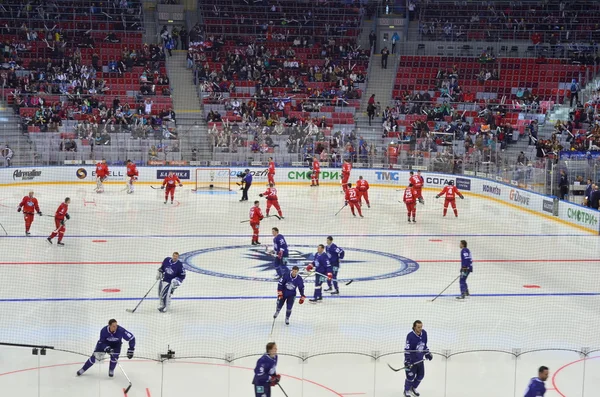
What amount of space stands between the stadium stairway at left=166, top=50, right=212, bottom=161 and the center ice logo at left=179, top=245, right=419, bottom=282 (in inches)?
523

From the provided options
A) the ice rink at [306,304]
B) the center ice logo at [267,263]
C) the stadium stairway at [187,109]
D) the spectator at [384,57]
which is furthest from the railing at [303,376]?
the spectator at [384,57]

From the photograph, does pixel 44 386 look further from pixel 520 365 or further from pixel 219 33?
pixel 219 33

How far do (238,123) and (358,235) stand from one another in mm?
13117

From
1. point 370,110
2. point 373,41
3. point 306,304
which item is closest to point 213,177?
point 370,110

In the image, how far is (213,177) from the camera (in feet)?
109

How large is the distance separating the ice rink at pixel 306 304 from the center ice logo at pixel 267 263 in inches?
2.8

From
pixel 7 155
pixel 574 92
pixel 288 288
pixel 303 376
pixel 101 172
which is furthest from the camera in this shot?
pixel 574 92

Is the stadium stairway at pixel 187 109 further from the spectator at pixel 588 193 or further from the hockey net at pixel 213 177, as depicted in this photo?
the spectator at pixel 588 193

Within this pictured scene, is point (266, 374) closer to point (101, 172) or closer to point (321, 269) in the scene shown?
point (321, 269)

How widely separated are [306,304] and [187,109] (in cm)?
2384

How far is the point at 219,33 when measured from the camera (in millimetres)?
41625

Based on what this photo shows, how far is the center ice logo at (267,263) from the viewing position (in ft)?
58.3

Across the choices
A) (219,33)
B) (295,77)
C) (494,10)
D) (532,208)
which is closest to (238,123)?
(295,77)

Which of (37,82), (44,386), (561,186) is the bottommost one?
Result: (44,386)
